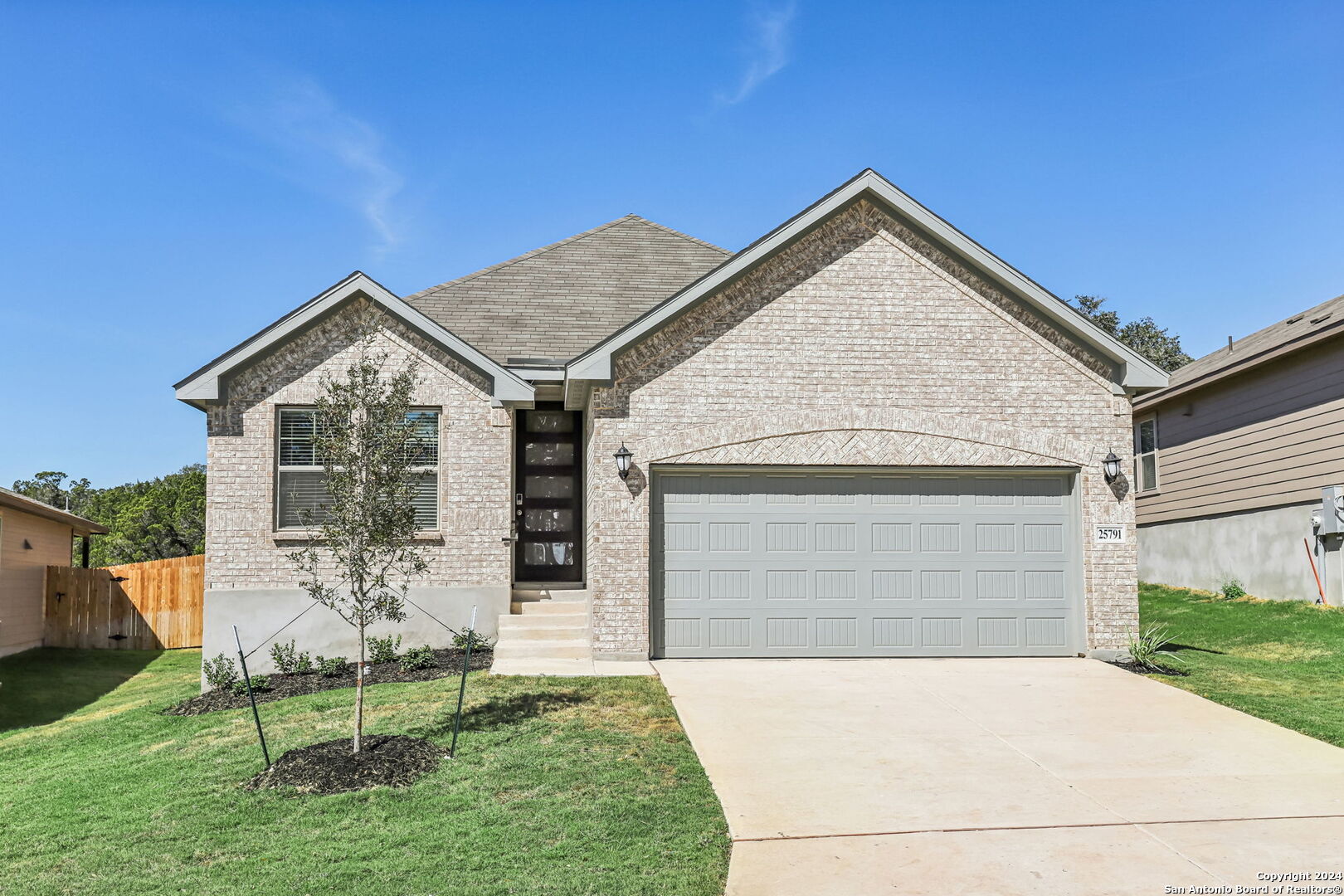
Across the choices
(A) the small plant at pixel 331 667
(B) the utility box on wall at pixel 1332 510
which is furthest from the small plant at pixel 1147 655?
(A) the small plant at pixel 331 667

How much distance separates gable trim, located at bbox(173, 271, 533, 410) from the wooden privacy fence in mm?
7321

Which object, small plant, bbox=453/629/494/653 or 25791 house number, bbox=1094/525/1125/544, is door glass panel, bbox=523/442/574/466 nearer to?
small plant, bbox=453/629/494/653

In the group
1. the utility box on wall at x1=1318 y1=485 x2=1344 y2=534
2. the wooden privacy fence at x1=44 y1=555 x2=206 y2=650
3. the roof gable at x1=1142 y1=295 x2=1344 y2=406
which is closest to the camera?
the utility box on wall at x1=1318 y1=485 x2=1344 y2=534

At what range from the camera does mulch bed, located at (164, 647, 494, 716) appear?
11.1 m

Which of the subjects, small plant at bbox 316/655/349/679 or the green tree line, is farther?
the green tree line

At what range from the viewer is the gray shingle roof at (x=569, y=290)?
15461mm

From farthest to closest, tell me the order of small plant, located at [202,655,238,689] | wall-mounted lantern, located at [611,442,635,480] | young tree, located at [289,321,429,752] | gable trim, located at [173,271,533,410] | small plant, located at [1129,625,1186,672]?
gable trim, located at [173,271,533,410] < small plant, located at [202,655,238,689] < wall-mounted lantern, located at [611,442,635,480] < small plant, located at [1129,625,1186,672] < young tree, located at [289,321,429,752]

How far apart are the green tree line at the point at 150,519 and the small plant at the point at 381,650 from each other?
21659 mm

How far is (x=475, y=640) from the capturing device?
12969mm

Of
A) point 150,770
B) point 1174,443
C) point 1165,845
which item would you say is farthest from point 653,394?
point 1174,443

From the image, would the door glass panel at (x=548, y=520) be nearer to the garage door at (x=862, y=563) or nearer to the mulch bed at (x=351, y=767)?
the garage door at (x=862, y=563)

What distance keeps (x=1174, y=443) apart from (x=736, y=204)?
10.4m

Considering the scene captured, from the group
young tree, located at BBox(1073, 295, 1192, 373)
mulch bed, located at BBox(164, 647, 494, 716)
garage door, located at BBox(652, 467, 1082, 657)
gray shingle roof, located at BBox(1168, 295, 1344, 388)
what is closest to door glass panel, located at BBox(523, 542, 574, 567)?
mulch bed, located at BBox(164, 647, 494, 716)

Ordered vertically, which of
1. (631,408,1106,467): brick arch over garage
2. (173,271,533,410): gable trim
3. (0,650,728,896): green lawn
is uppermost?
(173,271,533,410): gable trim
